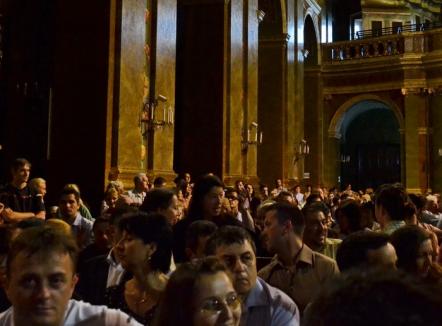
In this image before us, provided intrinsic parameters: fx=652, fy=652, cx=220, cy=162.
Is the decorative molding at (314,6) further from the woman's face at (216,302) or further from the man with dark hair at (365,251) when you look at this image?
the woman's face at (216,302)

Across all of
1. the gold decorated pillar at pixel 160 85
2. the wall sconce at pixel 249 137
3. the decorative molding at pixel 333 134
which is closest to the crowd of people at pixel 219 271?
the gold decorated pillar at pixel 160 85

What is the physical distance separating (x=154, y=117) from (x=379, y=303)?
33.5ft

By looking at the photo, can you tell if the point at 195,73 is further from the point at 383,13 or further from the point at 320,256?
the point at 383,13

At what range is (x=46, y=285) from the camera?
226 cm

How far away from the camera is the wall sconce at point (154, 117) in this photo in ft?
36.2

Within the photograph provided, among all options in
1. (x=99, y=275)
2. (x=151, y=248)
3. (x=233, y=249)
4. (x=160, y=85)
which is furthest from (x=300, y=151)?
(x=233, y=249)

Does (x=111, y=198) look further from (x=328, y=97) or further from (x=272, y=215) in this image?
(x=328, y=97)

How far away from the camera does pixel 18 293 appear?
225cm

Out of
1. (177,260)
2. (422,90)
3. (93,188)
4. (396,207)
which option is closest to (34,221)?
(177,260)

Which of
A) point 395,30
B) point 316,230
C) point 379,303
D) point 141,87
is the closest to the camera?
point 379,303

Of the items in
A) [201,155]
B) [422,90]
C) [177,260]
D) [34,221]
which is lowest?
[177,260]

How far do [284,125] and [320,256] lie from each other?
52.3 ft

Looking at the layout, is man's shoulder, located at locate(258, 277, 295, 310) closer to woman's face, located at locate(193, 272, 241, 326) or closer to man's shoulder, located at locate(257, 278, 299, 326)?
man's shoulder, located at locate(257, 278, 299, 326)

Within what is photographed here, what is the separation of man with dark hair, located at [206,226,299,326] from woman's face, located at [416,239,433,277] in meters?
1.06
